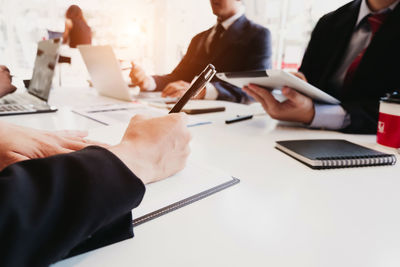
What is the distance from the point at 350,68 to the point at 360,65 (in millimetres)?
89

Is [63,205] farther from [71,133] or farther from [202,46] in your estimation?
[202,46]

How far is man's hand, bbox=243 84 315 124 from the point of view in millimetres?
817

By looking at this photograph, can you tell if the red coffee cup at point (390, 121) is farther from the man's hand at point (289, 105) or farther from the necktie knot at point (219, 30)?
the necktie knot at point (219, 30)

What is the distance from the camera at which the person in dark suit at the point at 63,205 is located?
23 centimetres

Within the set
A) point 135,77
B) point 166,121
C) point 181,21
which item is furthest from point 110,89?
point 181,21

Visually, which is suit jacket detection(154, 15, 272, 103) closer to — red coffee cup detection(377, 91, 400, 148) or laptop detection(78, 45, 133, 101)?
laptop detection(78, 45, 133, 101)

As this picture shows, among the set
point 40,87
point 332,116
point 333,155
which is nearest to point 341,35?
point 332,116

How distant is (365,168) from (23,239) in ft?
1.98

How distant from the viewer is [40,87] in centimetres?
115

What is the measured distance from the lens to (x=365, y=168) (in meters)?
0.55

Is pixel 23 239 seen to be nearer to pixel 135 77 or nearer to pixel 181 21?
pixel 135 77

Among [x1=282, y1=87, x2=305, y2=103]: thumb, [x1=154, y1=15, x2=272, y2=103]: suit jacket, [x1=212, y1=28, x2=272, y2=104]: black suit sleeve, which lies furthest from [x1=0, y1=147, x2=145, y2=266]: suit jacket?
[x1=212, y1=28, x2=272, y2=104]: black suit sleeve

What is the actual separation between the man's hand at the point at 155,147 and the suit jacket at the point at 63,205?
70 mm

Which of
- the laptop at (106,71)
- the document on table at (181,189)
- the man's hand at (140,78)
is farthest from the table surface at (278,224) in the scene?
the man's hand at (140,78)
